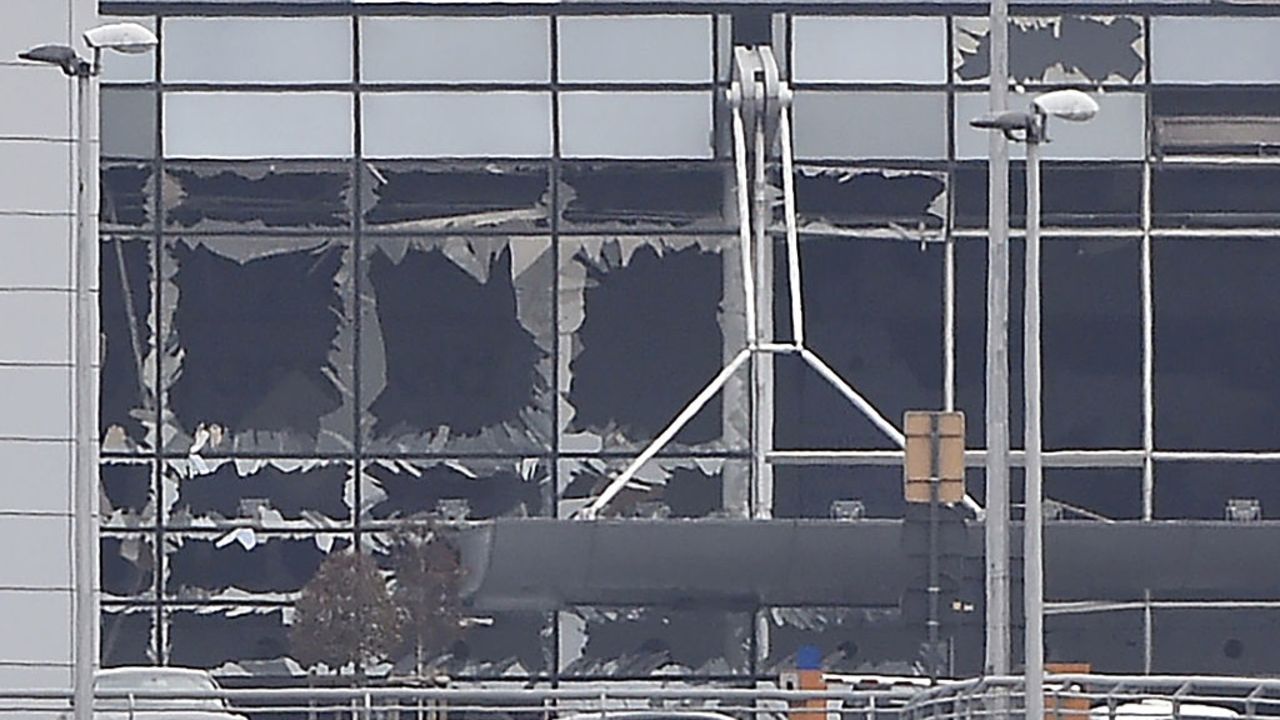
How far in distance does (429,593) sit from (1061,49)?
26.3ft

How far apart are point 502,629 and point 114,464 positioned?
3982mm

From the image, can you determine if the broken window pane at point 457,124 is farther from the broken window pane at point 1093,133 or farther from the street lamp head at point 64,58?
the street lamp head at point 64,58

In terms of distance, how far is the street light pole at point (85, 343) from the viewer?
22.8 meters

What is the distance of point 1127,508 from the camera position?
3353 centimetres

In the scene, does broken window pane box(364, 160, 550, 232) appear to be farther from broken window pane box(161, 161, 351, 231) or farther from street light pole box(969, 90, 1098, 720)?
street light pole box(969, 90, 1098, 720)

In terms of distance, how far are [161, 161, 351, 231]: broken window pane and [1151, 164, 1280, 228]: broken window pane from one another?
7806 millimetres

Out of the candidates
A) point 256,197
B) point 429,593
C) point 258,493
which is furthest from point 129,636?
point 256,197

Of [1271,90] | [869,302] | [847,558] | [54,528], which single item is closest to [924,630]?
[847,558]

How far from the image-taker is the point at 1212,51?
3350cm

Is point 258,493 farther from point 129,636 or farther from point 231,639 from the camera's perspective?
point 129,636

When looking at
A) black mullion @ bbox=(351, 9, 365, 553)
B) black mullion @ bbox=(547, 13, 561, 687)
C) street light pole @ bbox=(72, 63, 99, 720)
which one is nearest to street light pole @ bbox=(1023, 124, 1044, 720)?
street light pole @ bbox=(72, 63, 99, 720)

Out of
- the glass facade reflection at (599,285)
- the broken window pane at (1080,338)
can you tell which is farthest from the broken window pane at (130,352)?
the broken window pane at (1080,338)

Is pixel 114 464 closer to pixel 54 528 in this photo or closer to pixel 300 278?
pixel 300 278

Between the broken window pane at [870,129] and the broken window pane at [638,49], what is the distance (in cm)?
108
